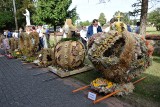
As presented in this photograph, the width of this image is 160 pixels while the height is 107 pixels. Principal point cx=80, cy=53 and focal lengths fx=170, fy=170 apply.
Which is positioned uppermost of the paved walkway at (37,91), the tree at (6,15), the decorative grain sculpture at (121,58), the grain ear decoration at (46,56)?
the tree at (6,15)

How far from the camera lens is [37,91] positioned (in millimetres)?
4984

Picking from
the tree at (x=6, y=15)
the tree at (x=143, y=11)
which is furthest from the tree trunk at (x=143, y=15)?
the tree at (x=6, y=15)

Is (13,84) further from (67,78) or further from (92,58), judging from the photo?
(92,58)

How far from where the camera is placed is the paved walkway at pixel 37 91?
4180 mm

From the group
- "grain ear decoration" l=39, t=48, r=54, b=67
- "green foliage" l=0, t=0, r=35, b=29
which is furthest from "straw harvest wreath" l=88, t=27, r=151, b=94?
Answer: "green foliage" l=0, t=0, r=35, b=29

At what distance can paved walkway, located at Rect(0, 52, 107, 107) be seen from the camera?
418 cm

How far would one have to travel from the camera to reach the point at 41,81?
5.88 meters

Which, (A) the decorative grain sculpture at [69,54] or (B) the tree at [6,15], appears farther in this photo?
(B) the tree at [6,15]

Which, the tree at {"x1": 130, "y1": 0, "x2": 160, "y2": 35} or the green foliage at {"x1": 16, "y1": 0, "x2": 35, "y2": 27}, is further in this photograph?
the green foliage at {"x1": 16, "y1": 0, "x2": 35, "y2": 27}

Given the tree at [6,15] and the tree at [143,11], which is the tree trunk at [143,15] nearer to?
the tree at [143,11]

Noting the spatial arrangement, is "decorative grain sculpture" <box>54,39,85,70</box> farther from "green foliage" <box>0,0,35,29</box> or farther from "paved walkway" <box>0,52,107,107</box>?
"green foliage" <box>0,0,35,29</box>

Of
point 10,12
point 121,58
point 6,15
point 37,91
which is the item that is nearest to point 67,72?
point 37,91

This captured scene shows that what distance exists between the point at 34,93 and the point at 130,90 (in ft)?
8.64

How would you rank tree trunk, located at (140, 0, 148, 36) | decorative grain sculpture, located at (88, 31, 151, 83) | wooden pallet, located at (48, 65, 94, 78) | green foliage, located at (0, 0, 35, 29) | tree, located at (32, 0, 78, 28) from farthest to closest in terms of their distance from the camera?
green foliage, located at (0, 0, 35, 29), tree, located at (32, 0, 78, 28), tree trunk, located at (140, 0, 148, 36), wooden pallet, located at (48, 65, 94, 78), decorative grain sculpture, located at (88, 31, 151, 83)
